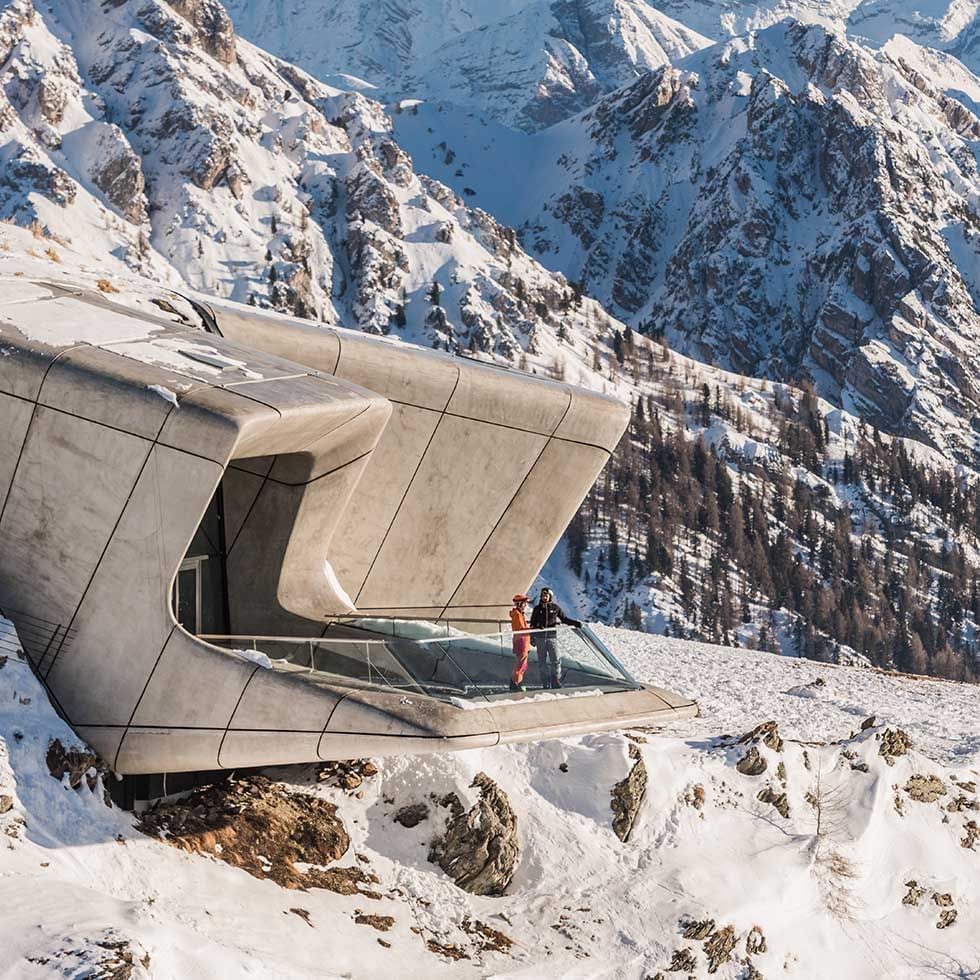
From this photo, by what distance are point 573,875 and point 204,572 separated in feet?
22.9

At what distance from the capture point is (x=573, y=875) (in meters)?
17.6

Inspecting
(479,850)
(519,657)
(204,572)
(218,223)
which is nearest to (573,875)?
(479,850)

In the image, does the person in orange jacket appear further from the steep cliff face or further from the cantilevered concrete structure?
the steep cliff face

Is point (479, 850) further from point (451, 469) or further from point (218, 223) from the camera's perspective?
point (218, 223)

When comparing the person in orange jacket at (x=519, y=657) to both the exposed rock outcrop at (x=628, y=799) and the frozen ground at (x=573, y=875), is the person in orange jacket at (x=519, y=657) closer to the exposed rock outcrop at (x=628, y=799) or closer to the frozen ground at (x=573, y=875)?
the frozen ground at (x=573, y=875)

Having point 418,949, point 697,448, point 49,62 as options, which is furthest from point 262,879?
point 49,62

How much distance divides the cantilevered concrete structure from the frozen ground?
1028mm

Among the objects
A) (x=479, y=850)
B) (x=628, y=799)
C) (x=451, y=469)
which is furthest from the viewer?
(x=451, y=469)

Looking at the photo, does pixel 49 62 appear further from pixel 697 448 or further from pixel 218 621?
pixel 218 621

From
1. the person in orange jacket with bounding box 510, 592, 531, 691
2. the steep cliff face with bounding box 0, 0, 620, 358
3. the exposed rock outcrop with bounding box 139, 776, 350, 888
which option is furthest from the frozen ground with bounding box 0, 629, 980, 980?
the steep cliff face with bounding box 0, 0, 620, 358

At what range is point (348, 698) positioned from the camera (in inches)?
559

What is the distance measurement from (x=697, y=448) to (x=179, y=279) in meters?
77.4

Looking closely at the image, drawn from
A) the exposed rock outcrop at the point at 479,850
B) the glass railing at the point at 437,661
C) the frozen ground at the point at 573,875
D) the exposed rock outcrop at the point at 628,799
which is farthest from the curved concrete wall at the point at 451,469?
the glass railing at the point at 437,661

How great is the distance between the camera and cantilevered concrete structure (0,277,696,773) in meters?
14.0
